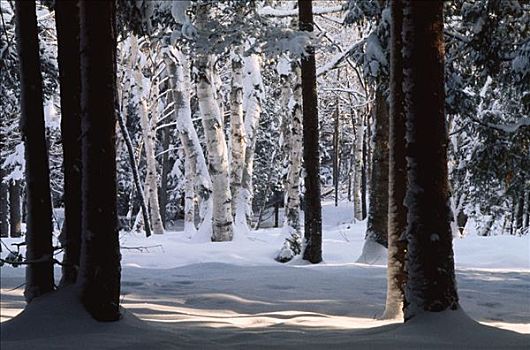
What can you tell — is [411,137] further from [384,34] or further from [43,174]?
[384,34]

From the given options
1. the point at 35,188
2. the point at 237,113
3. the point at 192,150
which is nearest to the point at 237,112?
the point at 237,113

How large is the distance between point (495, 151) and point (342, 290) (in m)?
4.62

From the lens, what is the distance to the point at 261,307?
21.2ft

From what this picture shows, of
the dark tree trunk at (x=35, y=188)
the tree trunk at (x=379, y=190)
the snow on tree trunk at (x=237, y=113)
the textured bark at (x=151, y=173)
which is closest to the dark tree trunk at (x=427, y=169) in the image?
the dark tree trunk at (x=35, y=188)

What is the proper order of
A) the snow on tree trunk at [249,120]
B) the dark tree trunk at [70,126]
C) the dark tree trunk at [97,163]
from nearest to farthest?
the dark tree trunk at [97,163] → the dark tree trunk at [70,126] → the snow on tree trunk at [249,120]

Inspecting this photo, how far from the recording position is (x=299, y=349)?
391 centimetres

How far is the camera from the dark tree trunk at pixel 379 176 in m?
10.8

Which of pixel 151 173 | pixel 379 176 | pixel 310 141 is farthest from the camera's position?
pixel 151 173

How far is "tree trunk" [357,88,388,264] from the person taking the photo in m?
10.8

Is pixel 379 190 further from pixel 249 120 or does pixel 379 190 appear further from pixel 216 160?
pixel 249 120

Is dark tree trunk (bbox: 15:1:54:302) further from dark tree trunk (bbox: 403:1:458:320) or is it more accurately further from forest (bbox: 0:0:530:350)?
dark tree trunk (bbox: 403:1:458:320)

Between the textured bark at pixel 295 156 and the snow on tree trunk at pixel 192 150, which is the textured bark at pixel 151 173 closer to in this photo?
the snow on tree trunk at pixel 192 150

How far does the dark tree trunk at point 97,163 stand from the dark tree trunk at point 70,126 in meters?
0.42

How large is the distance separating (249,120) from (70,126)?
14159 mm
